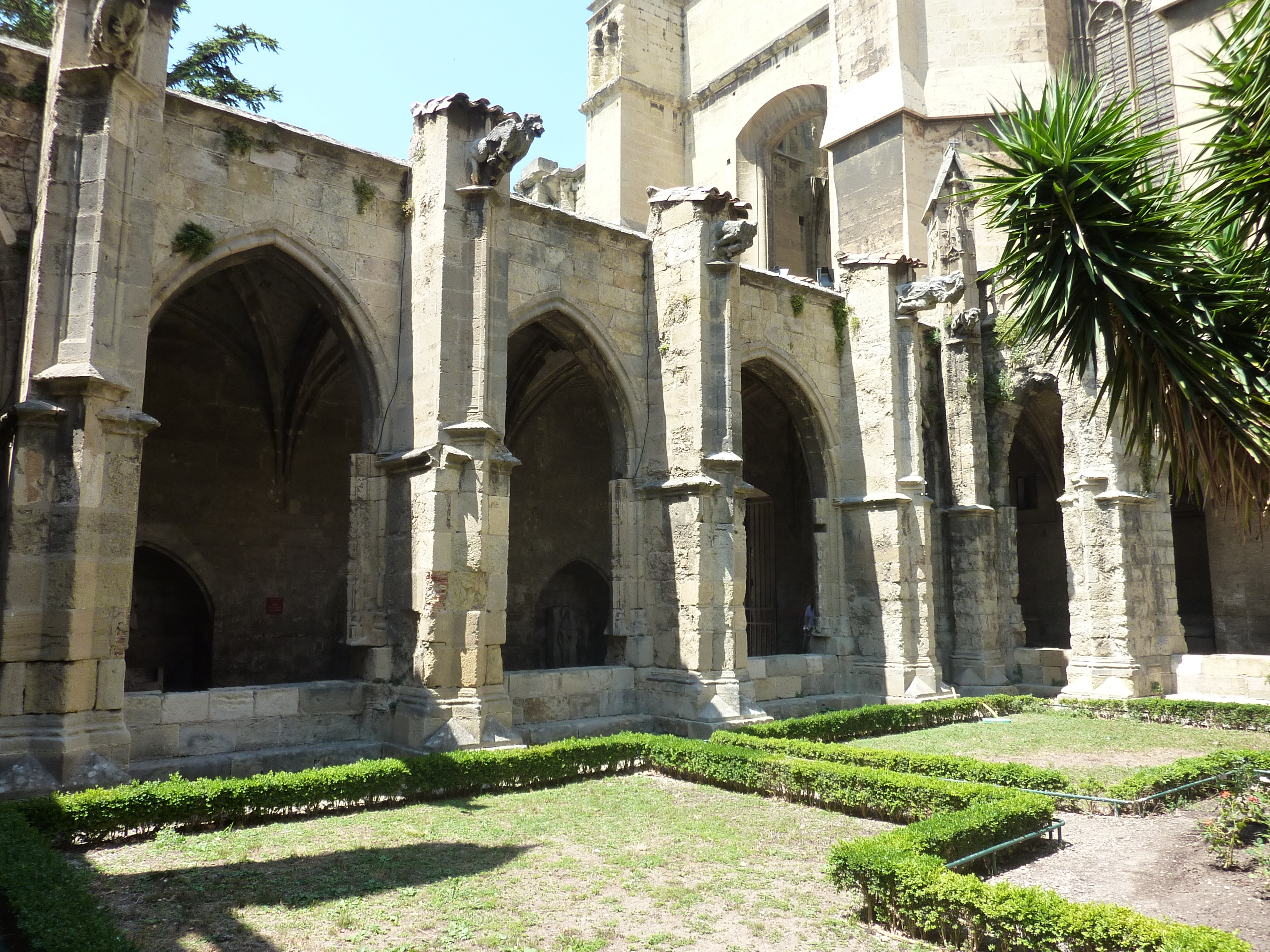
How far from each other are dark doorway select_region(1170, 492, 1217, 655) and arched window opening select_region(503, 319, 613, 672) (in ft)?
36.1

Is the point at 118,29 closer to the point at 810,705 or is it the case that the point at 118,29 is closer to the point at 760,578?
the point at 810,705

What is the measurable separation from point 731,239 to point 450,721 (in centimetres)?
583

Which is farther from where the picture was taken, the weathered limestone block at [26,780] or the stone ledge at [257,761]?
the stone ledge at [257,761]

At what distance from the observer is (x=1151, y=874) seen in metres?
5.35

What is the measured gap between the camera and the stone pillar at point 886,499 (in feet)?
39.8

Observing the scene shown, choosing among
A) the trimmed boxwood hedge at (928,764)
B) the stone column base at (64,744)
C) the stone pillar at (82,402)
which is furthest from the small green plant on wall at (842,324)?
the stone column base at (64,744)

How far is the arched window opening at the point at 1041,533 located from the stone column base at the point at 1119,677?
5.23 m

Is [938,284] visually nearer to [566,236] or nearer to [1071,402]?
[1071,402]

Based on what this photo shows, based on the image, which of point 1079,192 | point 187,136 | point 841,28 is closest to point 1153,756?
point 1079,192

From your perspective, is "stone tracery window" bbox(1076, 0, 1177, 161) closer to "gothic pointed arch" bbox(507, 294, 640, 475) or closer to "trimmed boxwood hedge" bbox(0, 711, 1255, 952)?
"gothic pointed arch" bbox(507, 294, 640, 475)

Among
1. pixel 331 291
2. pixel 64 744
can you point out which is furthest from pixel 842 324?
pixel 64 744

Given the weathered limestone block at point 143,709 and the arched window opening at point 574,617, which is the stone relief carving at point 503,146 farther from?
the arched window opening at point 574,617

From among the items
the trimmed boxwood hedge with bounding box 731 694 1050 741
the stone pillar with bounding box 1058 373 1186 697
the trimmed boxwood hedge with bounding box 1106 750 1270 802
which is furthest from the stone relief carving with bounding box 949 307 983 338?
the trimmed boxwood hedge with bounding box 1106 750 1270 802

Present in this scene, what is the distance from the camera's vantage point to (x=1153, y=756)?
906 cm
